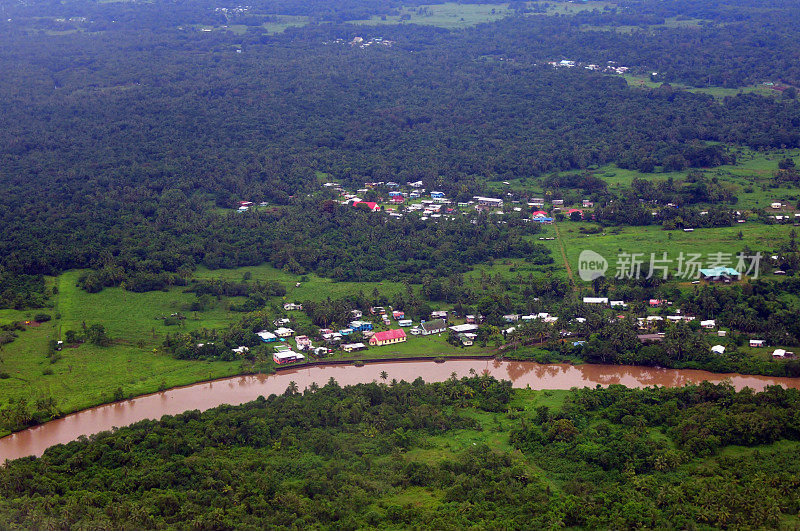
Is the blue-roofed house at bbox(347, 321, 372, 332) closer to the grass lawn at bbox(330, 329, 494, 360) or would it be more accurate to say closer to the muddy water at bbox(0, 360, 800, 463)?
the grass lawn at bbox(330, 329, 494, 360)

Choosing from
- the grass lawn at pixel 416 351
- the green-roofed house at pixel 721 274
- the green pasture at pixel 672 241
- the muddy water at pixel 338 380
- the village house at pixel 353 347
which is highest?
the green pasture at pixel 672 241

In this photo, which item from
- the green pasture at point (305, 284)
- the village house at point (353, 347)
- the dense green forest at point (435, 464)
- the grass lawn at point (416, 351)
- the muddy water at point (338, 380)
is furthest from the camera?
the green pasture at point (305, 284)

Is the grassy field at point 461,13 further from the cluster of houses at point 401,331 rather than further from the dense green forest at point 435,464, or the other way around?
the dense green forest at point 435,464

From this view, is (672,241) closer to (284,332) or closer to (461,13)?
(284,332)

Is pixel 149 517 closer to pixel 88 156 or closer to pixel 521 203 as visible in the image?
pixel 521 203

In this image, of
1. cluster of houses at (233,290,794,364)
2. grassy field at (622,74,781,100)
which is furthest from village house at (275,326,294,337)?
grassy field at (622,74,781,100)

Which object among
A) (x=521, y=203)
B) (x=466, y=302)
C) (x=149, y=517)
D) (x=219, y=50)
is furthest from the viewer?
(x=219, y=50)

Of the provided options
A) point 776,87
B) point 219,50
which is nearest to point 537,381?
point 776,87

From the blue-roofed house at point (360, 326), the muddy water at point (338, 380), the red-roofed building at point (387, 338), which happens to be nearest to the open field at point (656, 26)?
the blue-roofed house at point (360, 326)
